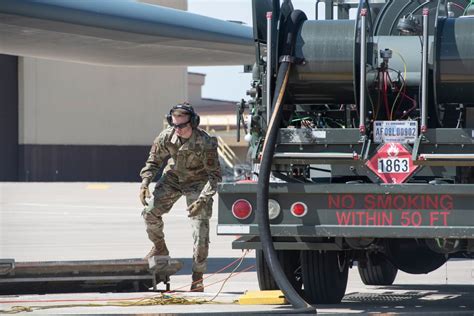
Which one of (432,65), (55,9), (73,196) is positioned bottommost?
(73,196)

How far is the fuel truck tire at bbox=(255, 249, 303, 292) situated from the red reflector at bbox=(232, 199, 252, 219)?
0.77 m

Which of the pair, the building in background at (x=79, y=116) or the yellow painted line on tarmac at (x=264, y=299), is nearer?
the yellow painted line on tarmac at (x=264, y=299)

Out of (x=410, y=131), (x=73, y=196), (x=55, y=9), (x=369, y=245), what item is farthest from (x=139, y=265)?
(x=73, y=196)

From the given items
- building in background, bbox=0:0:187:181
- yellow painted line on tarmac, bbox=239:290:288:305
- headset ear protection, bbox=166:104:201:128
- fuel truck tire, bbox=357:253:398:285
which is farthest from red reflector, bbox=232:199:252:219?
building in background, bbox=0:0:187:181

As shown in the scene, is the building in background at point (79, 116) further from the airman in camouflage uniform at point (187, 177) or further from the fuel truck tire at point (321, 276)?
the fuel truck tire at point (321, 276)

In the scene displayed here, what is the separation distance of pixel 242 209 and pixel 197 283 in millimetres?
2431

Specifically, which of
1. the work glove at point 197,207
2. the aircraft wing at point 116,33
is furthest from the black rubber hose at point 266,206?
the aircraft wing at point 116,33

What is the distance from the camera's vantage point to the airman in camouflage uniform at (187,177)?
11.0 metres

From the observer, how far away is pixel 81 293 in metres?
10.5

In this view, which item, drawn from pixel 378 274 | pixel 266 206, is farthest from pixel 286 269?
pixel 378 274

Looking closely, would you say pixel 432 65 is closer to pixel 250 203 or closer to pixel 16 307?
pixel 250 203

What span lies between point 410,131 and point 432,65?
1.66ft

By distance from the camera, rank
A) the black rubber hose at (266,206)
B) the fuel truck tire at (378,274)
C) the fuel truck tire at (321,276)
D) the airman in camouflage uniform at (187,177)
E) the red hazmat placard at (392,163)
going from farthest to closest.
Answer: the fuel truck tire at (378,274) < the airman in camouflage uniform at (187,177) < the fuel truck tire at (321,276) < the red hazmat placard at (392,163) < the black rubber hose at (266,206)

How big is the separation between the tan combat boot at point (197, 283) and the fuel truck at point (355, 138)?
188cm
